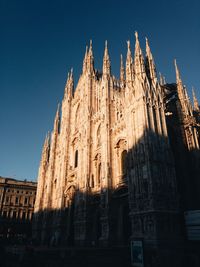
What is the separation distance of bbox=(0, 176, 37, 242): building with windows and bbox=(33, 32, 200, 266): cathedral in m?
13.5

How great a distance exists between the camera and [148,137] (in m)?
21.3

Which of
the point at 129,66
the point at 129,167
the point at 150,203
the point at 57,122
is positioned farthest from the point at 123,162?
the point at 57,122

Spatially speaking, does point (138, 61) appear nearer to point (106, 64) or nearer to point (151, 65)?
point (151, 65)

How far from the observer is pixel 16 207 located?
182 ft

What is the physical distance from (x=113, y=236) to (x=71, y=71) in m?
39.0

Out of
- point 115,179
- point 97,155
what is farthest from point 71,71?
point 115,179

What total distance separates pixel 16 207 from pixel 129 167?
4293cm

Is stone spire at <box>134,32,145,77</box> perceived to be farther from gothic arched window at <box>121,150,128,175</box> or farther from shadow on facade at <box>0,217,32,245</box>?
shadow on facade at <box>0,217,32,245</box>

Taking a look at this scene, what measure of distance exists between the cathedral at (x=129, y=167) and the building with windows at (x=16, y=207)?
1350 cm

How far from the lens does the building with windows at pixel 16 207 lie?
52.9 meters

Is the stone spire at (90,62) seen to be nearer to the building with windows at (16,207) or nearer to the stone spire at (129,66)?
the stone spire at (129,66)

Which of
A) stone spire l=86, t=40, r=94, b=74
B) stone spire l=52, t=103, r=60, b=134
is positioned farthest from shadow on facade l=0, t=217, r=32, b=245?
stone spire l=86, t=40, r=94, b=74

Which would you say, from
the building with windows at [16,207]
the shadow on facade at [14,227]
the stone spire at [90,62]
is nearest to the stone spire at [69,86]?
the stone spire at [90,62]

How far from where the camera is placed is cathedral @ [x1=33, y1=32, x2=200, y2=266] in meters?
19.6
